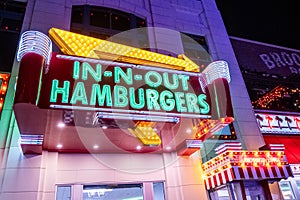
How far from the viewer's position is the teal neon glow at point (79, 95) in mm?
6527

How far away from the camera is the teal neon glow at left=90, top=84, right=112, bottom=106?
674 centimetres

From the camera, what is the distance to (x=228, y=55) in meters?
14.2

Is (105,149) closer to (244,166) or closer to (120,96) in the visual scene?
(120,96)

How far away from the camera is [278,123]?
43.4ft

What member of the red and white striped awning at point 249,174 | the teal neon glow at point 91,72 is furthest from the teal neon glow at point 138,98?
the red and white striped awning at point 249,174

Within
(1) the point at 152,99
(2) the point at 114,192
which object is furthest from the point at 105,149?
(1) the point at 152,99

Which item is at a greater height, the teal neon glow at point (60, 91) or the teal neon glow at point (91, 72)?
the teal neon glow at point (91, 72)

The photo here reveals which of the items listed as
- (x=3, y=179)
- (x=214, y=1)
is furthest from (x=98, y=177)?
(x=214, y=1)

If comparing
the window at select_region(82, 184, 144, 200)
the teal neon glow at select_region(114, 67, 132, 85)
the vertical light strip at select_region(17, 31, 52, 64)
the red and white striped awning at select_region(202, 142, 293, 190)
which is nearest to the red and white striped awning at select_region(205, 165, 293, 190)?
the red and white striped awning at select_region(202, 142, 293, 190)

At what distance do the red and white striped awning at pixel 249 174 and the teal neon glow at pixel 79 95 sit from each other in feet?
17.2

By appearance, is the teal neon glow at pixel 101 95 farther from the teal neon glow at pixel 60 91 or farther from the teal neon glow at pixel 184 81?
the teal neon glow at pixel 184 81

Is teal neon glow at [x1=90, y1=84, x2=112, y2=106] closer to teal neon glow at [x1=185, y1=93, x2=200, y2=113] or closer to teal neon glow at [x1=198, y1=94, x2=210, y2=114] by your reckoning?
teal neon glow at [x1=185, y1=93, x2=200, y2=113]

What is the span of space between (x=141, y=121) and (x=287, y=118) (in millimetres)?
10095

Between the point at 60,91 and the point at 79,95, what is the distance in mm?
496
